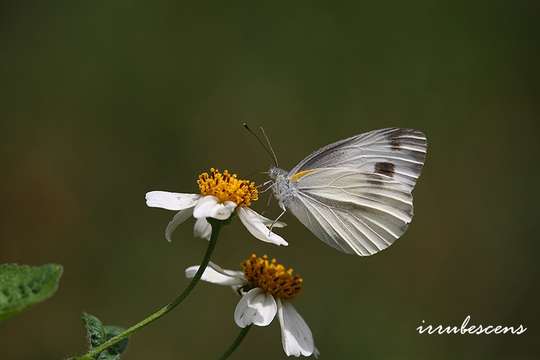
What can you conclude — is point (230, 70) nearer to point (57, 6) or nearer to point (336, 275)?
point (57, 6)

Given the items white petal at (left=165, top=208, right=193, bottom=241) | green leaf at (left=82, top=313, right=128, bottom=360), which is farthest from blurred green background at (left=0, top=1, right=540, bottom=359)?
green leaf at (left=82, top=313, right=128, bottom=360)

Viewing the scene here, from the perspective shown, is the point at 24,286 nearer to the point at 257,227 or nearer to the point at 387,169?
the point at 257,227

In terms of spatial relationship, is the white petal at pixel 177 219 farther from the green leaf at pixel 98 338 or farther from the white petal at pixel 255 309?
the green leaf at pixel 98 338

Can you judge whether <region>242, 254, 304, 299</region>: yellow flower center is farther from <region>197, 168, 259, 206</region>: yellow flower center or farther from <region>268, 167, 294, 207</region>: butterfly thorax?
<region>268, 167, 294, 207</region>: butterfly thorax

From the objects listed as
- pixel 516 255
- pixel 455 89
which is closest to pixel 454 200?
pixel 516 255

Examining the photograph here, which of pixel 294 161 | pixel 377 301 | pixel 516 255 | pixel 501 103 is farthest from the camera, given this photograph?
pixel 501 103

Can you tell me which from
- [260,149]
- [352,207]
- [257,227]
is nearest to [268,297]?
[257,227]
